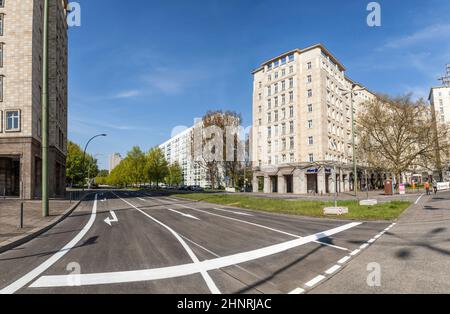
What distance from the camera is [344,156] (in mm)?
51562

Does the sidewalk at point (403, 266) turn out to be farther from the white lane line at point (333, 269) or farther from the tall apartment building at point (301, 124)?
the tall apartment building at point (301, 124)

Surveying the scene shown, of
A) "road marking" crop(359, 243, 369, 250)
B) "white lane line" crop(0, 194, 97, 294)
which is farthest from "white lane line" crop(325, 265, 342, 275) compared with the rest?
"white lane line" crop(0, 194, 97, 294)

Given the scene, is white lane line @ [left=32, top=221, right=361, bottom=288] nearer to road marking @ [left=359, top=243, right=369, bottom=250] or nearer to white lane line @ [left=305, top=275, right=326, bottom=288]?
white lane line @ [left=305, top=275, right=326, bottom=288]

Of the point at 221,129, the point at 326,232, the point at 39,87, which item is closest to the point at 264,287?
the point at 326,232

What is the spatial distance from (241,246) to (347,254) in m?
2.66

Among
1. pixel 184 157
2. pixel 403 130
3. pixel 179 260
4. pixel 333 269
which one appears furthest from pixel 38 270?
pixel 184 157

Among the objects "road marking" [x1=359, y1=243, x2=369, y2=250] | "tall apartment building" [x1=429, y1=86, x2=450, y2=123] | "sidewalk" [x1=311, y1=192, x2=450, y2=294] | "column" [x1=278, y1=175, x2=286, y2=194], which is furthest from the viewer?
"tall apartment building" [x1=429, y1=86, x2=450, y2=123]

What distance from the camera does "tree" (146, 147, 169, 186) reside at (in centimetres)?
6788

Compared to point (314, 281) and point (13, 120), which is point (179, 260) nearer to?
point (314, 281)

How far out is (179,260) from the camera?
607 cm


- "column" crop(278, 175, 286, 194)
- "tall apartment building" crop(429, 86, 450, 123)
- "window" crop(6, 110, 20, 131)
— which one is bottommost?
"column" crop(278, 175, 286, 194)

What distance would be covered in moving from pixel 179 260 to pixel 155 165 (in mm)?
64634

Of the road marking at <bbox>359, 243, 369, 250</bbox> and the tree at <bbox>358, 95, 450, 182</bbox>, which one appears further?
the tree at <bbox>358, 95, 450, 182</bbox>

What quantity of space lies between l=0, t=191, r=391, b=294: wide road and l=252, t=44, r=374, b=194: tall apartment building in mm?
36063
